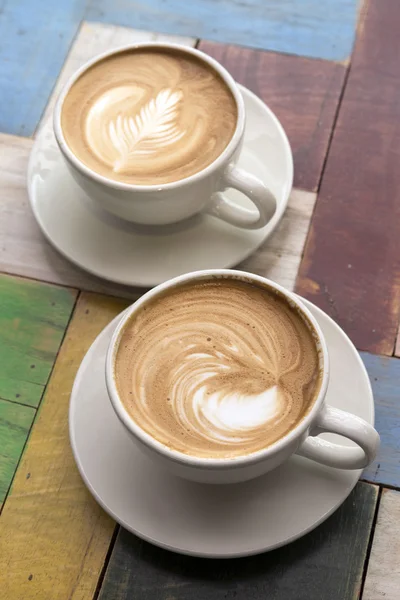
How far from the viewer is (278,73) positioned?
1.17m

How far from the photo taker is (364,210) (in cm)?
105

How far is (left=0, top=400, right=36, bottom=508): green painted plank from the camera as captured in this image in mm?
899

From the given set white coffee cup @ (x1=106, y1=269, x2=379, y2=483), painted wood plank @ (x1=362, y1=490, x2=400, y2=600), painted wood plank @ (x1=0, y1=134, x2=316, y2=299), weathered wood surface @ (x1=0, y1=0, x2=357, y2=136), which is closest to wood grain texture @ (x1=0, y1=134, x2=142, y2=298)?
painted wood plank @ (x1=0, y1=134, x2=316, y2=299)

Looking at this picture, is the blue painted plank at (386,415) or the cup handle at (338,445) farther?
the blue painted plank at (386,415)

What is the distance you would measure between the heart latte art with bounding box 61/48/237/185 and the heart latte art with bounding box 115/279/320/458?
0.63ft

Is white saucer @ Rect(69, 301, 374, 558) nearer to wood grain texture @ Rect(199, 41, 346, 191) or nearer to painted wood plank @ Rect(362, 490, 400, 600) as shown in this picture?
painted wood plank @ Rect(362, 490, 400, 600)

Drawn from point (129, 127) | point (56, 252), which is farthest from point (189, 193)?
point (56, 252)

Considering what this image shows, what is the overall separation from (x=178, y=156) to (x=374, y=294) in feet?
1.02

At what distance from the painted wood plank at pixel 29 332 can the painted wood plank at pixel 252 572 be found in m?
0.23

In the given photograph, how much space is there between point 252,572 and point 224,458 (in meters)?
0.20

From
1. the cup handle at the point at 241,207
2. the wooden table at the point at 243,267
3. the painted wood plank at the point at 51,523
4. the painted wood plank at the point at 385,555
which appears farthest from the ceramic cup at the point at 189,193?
the painted wood plank at the point at 385,555

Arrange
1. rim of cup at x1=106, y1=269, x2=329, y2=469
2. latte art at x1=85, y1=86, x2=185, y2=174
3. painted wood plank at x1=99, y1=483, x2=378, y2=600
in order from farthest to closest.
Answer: latte art at x1=85, y1=86, x2=185, y2=174 < painted wood plank at x1=99, y1=483, x2=378, y2=600 < rim of cup at x1=106, y1=269, x2=329, y2=469

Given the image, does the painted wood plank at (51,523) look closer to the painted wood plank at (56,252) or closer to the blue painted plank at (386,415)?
the painted wood plank at (56,252)

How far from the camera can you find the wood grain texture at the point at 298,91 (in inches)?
43.3
